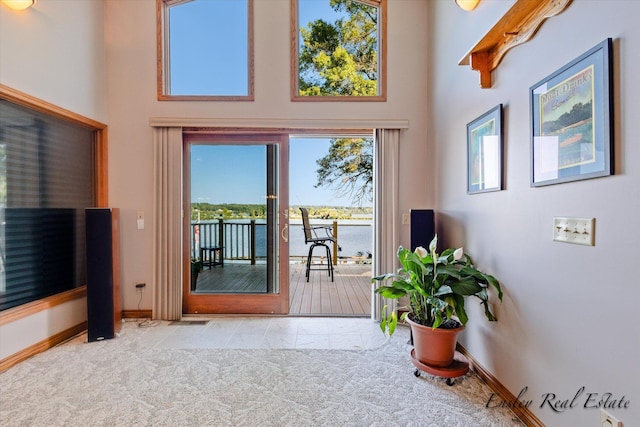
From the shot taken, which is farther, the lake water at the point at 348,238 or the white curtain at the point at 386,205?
the lake water at the point at 348,238

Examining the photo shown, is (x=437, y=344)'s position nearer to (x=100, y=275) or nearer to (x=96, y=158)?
(x=100, y=275)

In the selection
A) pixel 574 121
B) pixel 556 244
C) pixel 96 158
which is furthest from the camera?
pixel 96 158

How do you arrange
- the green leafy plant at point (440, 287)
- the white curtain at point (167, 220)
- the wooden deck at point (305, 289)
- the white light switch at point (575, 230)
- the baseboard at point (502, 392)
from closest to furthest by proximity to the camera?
the white light switch at point (575, 230) → the baseboard at point (502, 392) → the green leafy plant at point (440, 287) → the white curtain at point (167, 220) → the wooden deck at point (305, 289)

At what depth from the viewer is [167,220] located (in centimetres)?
301

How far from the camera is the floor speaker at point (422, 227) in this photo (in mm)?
2656

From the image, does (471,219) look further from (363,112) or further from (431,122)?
(363,112)

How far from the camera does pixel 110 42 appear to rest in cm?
303

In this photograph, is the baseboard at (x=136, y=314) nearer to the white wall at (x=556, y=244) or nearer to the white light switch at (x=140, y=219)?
the white light switch at (x=140, y=219)

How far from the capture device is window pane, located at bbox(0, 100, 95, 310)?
7.18 ft

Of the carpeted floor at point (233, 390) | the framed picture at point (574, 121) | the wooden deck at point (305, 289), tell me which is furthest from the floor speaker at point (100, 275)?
the framed picture at point (574, 121)

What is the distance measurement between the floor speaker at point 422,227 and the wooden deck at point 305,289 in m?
1.11

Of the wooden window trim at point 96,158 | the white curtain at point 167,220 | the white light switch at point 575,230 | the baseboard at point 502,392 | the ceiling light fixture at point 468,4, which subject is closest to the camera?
the white light switch at point 575,230

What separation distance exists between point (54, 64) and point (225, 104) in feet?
4.61

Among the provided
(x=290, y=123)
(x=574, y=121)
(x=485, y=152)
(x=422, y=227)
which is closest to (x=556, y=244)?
(x=574, y=121)
